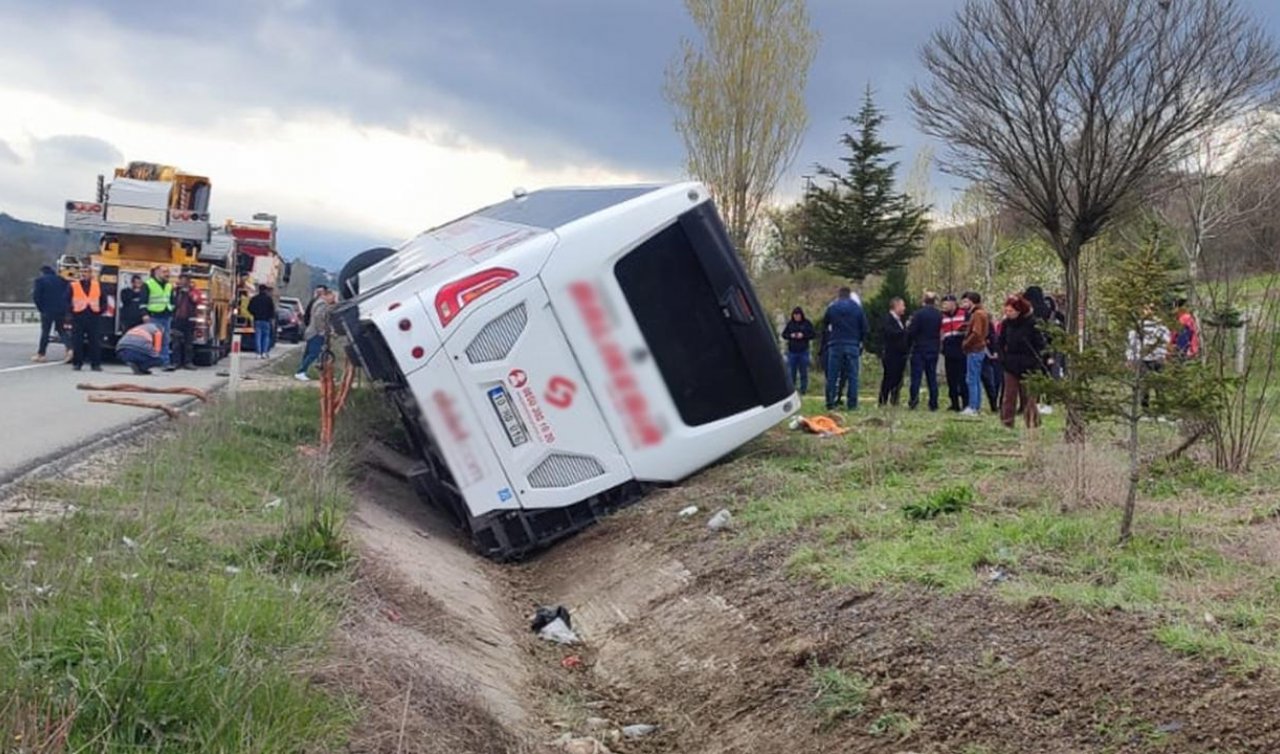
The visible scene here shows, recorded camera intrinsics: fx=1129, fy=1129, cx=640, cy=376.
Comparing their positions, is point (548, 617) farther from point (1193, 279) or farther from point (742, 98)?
point (742, 98)

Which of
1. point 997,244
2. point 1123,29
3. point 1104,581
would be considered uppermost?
point 1123,29

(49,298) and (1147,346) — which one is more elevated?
(49,298)

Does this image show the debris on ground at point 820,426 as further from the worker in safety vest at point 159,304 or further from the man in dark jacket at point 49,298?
the man in dark jacket at point 49,298

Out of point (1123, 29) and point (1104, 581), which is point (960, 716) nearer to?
point (1104, 581)

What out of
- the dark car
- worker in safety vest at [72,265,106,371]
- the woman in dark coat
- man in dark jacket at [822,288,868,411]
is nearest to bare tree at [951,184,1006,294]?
man in dark jacket at [822,288,868,411]

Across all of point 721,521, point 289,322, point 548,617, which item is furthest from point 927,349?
point 289,322

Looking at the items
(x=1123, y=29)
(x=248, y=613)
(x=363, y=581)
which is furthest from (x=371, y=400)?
(x=1123, y=29)

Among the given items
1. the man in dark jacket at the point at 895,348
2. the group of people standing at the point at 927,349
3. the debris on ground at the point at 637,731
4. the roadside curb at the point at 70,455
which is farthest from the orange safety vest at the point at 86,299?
the debris on ground at the point at 637,731

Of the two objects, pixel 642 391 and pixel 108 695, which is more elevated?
pixel 108 695

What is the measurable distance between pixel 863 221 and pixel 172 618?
31.6 meters

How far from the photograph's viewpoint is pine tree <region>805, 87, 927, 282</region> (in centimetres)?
3375

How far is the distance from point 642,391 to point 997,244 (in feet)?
92.3

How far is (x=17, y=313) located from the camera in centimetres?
4247

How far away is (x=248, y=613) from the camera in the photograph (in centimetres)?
432
